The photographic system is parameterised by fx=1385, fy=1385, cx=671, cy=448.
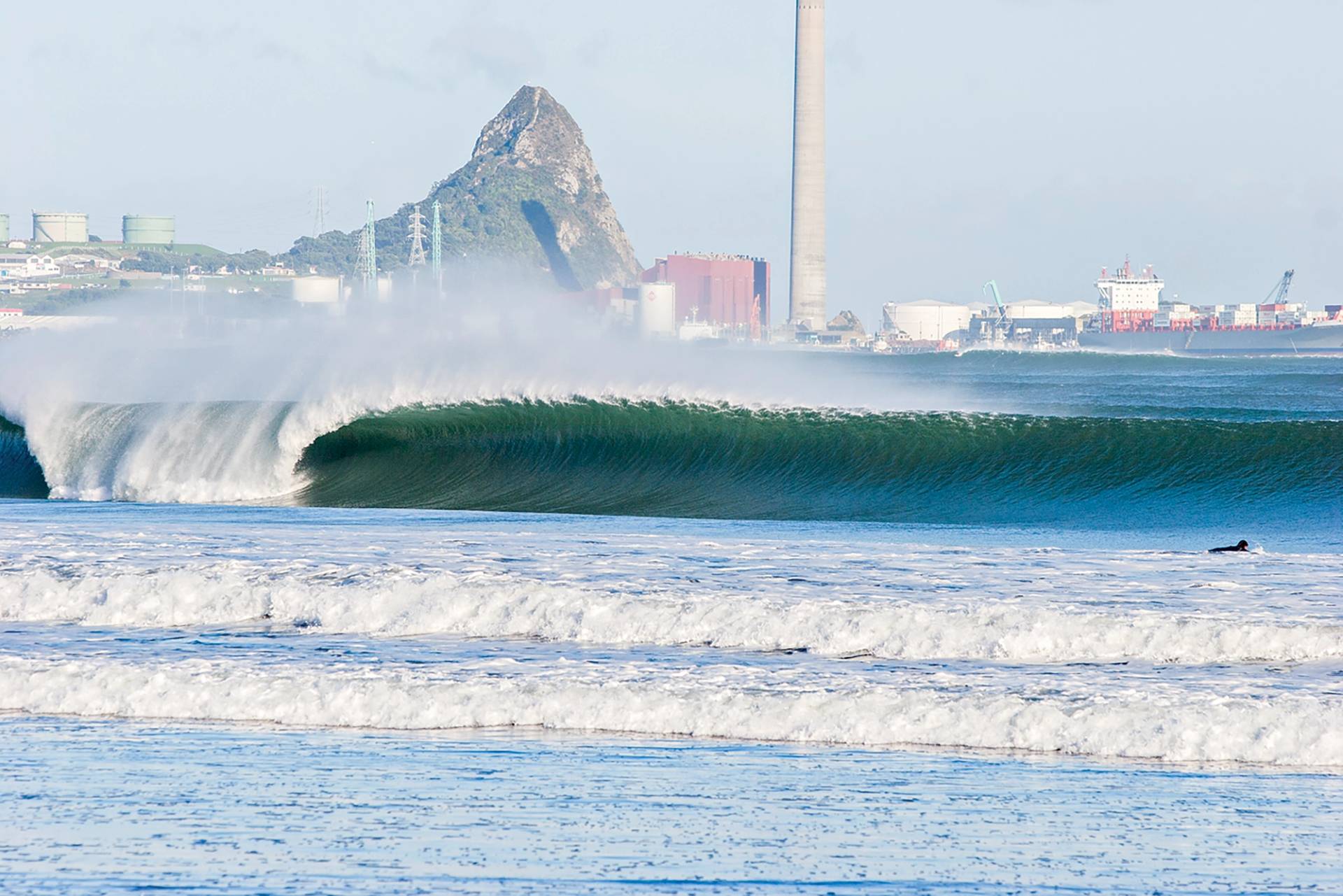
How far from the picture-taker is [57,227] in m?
170

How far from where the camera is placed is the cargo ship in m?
98.4

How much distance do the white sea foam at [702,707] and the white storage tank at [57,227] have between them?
585 ft

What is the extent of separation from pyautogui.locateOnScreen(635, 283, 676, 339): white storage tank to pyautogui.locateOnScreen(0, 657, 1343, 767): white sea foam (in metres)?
112

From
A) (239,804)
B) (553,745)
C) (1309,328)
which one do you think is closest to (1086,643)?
(553,745)

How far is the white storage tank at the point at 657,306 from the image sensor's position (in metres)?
119

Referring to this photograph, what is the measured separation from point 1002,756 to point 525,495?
11914mm

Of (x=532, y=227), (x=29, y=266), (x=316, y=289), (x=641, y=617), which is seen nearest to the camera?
(x=641, y=617)

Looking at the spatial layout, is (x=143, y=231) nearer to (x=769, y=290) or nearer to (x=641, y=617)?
(x=769, y=290)

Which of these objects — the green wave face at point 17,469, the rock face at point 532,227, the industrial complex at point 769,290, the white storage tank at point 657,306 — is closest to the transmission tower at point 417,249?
the industrial complex at point 769,290

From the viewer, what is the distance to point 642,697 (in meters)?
5.38

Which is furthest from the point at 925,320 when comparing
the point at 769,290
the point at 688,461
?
the point at 688,461

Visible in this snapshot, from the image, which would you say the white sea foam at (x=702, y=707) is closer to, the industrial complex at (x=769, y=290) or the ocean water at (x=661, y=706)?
the ocean water at (x=661, y=706)

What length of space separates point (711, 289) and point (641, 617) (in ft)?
431

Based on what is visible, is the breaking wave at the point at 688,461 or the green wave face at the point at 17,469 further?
the green wave face at the point at 17,469
